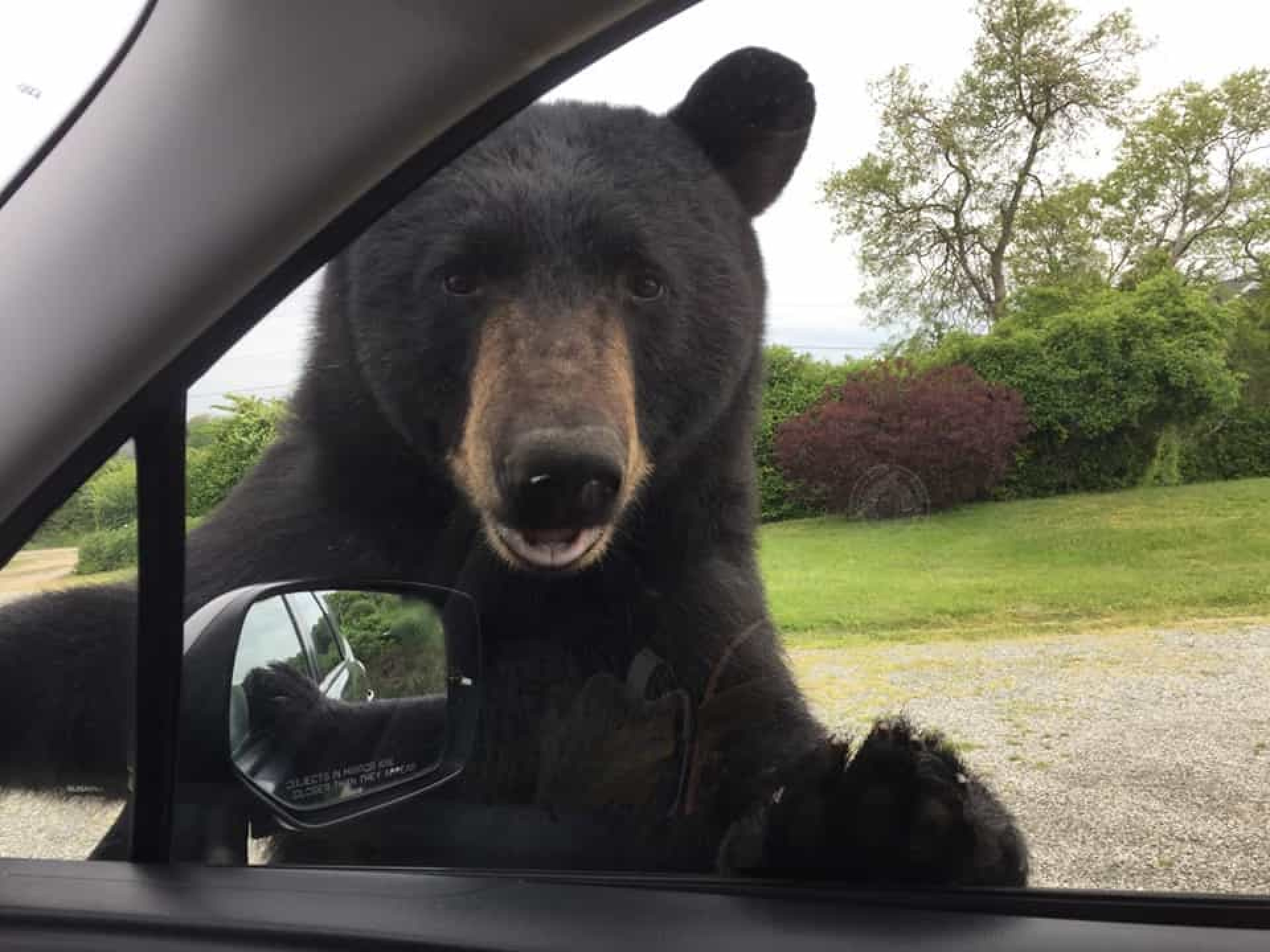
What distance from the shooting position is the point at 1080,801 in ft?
5.47

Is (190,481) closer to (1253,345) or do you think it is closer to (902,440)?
(902,440)

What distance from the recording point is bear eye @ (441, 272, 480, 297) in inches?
70.1

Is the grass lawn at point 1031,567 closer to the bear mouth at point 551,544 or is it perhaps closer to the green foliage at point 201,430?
the bear mouth at point 551,544

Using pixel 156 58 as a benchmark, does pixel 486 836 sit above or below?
below

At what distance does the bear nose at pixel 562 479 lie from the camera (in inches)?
65.3

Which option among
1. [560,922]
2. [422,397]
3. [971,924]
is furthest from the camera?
[422,397]

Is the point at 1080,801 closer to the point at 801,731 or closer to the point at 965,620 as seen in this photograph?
the point at 965,620

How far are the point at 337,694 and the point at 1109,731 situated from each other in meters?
1.28

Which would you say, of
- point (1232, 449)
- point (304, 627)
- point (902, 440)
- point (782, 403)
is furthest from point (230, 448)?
point (1232, 449)

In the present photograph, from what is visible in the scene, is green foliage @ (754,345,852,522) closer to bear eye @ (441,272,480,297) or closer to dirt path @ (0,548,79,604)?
bear eye @ (441,272,480,297)

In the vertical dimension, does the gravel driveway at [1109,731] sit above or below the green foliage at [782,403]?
below

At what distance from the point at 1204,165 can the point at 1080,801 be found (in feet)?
3.23

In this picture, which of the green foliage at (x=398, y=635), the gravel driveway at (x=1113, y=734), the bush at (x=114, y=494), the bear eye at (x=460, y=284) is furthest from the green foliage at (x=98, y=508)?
the gravel driveway at (x=1113, y=734)

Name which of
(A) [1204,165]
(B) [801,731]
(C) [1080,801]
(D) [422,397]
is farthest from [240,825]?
(A) [1204,165]
